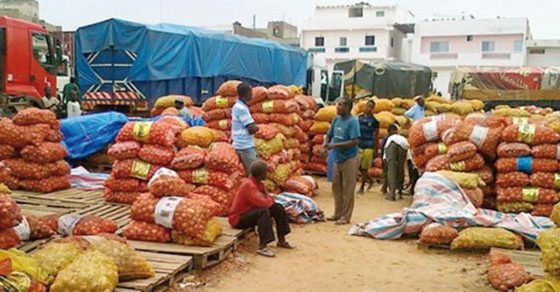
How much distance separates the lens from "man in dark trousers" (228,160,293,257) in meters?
5.74

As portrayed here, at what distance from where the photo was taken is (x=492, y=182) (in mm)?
7633

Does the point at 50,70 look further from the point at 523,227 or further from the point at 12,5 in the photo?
the point at 12,5

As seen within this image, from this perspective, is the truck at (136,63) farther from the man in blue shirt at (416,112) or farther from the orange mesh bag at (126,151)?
→ the orange mesh bag at (126,151)

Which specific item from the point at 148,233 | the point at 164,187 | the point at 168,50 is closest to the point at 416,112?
the point at 168,50

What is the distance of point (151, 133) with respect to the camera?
22.3 feet

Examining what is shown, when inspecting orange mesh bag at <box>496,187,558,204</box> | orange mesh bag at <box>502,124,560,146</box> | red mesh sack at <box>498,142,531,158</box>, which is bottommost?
orange mesh bag at <box>496,187,558,204</box>

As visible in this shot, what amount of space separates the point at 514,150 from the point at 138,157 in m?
4.85

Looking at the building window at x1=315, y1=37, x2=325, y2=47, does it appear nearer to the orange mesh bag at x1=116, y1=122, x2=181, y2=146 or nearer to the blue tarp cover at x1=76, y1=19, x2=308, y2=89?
the blue tarp cover at x1=76, y1=19, x2=308, y2=89

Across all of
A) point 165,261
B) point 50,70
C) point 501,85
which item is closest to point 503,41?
point 501,85

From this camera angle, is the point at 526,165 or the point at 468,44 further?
the point at 468,44

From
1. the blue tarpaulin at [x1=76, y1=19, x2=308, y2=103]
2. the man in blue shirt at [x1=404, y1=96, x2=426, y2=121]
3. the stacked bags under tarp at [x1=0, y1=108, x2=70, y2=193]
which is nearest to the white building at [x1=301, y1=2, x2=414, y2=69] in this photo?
the blue tarpaulin at [x1=76, y1=19, x2=308, y2=103]

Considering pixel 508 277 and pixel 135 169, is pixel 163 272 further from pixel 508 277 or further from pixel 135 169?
pixel 508 277

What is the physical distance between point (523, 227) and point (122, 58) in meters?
10.0

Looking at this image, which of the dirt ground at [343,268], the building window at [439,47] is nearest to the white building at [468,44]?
the building window at [439,47]
